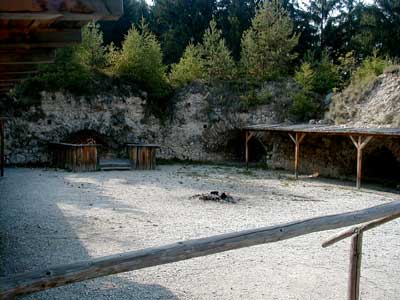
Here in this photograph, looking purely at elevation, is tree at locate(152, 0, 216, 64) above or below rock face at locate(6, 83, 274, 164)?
above

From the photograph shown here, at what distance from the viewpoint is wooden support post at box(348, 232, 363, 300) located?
3.90 m

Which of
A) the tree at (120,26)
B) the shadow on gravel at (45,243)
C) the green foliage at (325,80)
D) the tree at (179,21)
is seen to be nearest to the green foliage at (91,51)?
the tree at (120,26)

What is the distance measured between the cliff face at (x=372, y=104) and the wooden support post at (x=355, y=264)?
37.5ft

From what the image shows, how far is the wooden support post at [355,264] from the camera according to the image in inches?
153

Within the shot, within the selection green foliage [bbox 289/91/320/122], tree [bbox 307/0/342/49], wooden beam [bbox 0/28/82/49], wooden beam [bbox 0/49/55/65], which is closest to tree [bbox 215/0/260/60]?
tree [bbox 307/0/342/49]

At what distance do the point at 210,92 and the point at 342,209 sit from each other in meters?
11.4

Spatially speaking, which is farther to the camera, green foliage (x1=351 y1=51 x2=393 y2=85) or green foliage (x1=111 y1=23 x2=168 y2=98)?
green foliage (x1=111 y1=23 x2=168 y2=98)

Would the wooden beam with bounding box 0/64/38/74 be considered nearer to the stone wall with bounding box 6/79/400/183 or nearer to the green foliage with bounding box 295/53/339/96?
the stone wall with bounding box 6/79/400/183

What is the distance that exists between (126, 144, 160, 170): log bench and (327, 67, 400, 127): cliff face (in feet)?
25.4

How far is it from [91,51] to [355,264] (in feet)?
61.6

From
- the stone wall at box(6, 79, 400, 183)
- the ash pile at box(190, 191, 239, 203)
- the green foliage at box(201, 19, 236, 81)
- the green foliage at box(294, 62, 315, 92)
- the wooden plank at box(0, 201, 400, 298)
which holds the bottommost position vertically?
the ash pile at box(190, 191, 239, 203)

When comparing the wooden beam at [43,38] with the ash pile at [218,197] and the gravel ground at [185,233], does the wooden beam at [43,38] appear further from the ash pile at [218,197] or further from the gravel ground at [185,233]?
the ash pile at [218,197]

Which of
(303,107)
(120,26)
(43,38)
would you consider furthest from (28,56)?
(120,26)

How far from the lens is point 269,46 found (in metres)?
22.2
